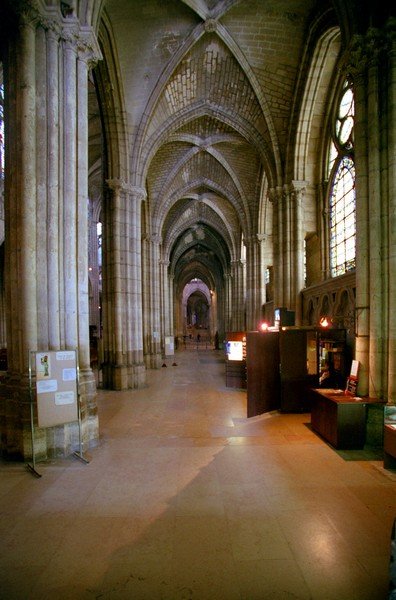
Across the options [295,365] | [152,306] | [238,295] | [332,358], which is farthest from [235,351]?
[238,295]

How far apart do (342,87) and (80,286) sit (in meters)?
11.7

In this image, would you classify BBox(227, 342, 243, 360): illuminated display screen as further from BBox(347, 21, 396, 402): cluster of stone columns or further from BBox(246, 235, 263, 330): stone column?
BBox(246, 235, 263, 330): stone column

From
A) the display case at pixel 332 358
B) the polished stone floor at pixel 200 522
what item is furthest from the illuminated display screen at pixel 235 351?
the polished stone floor at pixel 200 522

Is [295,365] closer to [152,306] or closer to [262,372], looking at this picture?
[262,372]

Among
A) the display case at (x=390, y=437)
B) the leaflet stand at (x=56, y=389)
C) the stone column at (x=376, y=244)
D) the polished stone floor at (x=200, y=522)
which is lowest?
the polished stone floor at (x=200, y=522)

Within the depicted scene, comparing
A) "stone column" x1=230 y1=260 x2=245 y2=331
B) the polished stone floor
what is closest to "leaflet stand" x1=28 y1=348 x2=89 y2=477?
the polished stone floor

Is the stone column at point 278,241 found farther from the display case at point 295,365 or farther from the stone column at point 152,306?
the stone column at point 152,306

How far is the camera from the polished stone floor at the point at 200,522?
9.08 ft

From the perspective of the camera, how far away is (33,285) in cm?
550

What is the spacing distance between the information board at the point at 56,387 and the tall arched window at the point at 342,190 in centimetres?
951

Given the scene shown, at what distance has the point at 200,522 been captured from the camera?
358cm

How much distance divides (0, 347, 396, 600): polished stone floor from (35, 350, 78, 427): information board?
0.73 meters

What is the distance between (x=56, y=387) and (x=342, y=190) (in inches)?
453

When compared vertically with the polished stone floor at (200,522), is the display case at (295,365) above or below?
above
